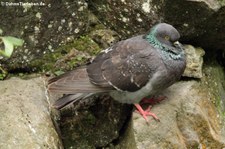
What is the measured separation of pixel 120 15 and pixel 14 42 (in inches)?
88.9

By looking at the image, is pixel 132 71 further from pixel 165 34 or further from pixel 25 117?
pixel 25 117

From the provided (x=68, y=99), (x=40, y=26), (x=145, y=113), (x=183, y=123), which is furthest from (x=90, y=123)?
(x=40, y=26)

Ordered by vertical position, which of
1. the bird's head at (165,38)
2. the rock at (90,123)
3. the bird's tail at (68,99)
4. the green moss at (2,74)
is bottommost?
the rock at (90,123)

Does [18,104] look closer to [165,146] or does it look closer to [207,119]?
[165,146]

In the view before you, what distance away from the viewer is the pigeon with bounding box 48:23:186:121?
5172 millimetres

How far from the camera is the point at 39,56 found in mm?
5758

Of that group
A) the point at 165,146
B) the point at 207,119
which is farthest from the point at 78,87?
the point at 207,119

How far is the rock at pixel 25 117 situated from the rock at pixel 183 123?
0.96 meters

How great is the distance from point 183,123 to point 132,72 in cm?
86

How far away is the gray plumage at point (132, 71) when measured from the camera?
517 centimetres

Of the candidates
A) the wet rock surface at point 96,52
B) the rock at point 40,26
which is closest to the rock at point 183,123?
the wet rock surface at point 96,52

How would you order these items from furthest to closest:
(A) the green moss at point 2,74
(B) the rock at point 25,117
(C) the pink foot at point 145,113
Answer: (A) the green moss at point 2,74
(C) the pink foot at point 145,113
(B) the rock at point 25,117

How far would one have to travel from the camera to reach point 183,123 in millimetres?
5320

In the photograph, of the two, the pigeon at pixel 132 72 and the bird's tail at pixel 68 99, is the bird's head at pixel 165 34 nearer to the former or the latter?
the pigeon at pixel 132 72
